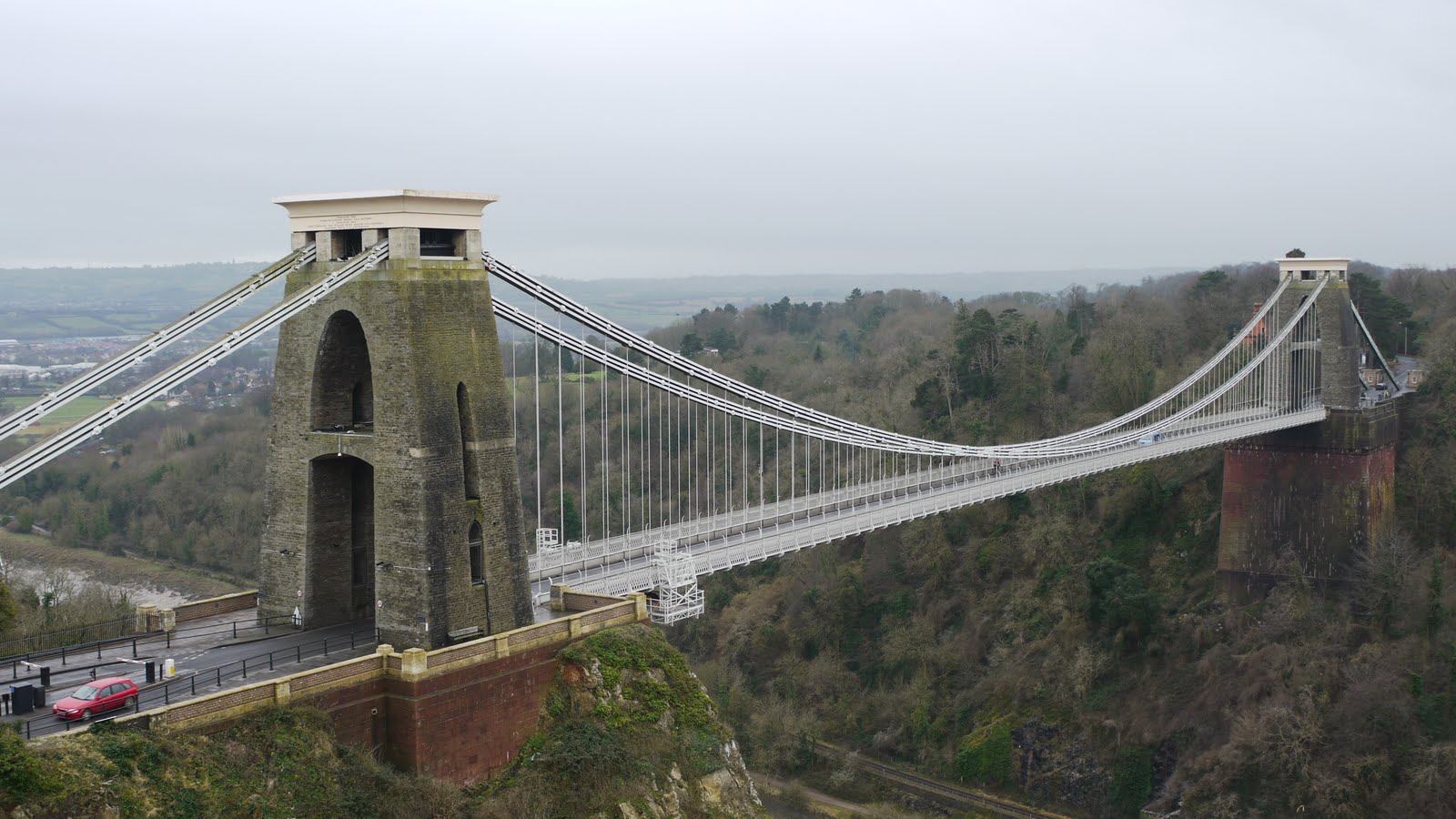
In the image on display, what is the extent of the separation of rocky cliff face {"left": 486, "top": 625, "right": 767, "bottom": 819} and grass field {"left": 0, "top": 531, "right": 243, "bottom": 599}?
1361 inches

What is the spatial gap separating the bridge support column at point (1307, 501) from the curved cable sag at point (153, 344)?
31.5m

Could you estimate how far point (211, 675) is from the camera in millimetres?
19031

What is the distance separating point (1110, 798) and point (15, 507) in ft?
158

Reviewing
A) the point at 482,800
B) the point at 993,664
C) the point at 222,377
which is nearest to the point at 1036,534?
the point at 993,664

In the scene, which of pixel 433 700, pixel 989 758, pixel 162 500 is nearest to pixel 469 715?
pixel 433 700

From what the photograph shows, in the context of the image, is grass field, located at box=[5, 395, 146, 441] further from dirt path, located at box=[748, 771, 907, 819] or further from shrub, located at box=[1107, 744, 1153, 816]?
shrub, located at box=[1107, 744, 1153, 816]

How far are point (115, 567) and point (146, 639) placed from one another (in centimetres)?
3802

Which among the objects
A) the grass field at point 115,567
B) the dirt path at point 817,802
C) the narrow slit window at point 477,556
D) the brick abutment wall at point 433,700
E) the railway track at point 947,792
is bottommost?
the dirt path at point 817,802

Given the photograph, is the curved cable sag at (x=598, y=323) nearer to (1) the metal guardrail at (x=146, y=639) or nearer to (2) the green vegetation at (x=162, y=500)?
(1) the metal guardrail at (x=146, y=639)

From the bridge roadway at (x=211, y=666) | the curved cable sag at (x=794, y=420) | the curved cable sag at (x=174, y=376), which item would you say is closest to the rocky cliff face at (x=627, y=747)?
the bridge roadway at (x=211, y=666)

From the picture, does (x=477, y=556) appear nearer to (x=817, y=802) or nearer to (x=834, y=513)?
(x=834, y=513)

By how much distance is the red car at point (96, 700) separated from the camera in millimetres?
16594

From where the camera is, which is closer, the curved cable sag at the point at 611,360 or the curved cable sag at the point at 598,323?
the curved cable sag at the point at 598,323

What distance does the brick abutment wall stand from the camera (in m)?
17.9
